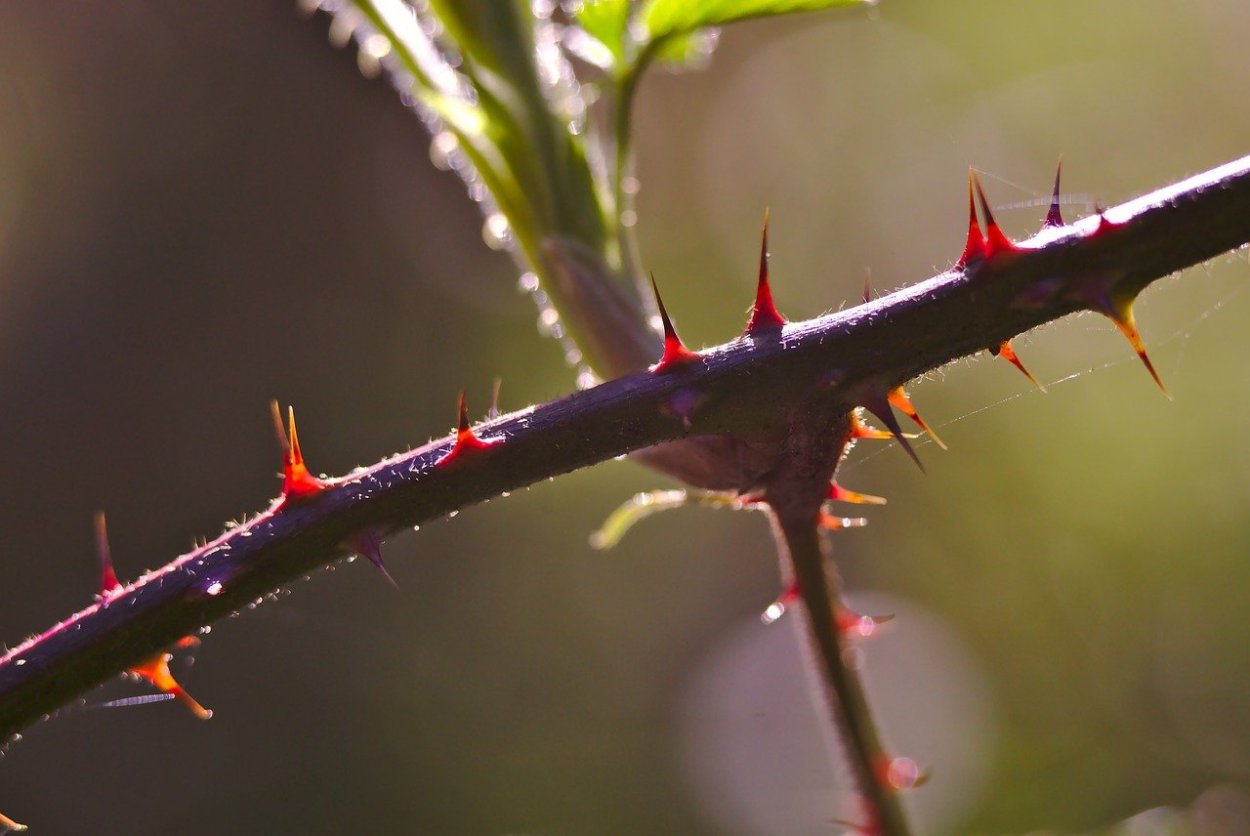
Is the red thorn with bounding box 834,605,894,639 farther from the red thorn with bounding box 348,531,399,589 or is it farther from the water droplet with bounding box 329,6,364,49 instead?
the water droplet with bounding box 329,6,364,49

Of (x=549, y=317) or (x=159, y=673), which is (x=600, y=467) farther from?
(x=159, y=673)

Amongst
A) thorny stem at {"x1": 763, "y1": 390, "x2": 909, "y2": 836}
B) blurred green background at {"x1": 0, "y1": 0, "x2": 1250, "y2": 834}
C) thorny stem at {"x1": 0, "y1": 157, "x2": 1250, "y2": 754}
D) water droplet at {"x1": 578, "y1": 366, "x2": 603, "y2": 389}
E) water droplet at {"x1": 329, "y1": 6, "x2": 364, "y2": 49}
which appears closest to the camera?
thorny stem at {"x1": 0, "y1": 157, "x2": 1250, "y2": 754}

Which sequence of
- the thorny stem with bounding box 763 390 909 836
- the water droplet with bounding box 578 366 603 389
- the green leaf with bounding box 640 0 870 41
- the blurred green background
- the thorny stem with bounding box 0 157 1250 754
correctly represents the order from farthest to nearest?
1. the blurred green background
2. the water droplet with bounding box 578 366 603 389
3. the green leaf with bounding box 640 0 870 41
4. the thorny stem with bounding box 763 390 909 836
5. the thorny stem with bounding box 0 157 1250 754

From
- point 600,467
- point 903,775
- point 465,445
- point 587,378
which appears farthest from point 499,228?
point 600,467

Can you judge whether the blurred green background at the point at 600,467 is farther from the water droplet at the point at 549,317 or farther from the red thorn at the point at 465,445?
the red thorn at the point at 465,445

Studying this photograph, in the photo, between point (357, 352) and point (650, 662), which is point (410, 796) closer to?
point (650, 662)

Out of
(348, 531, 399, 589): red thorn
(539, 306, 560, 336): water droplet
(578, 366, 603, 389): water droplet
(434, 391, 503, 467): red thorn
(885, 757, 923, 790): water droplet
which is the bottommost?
(885, 757, 923, 790): water droplet

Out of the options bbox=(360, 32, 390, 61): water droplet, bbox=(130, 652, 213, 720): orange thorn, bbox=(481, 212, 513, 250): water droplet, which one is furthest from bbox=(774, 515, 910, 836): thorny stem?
bbox=(360, 32, 390, 61): water droplet
